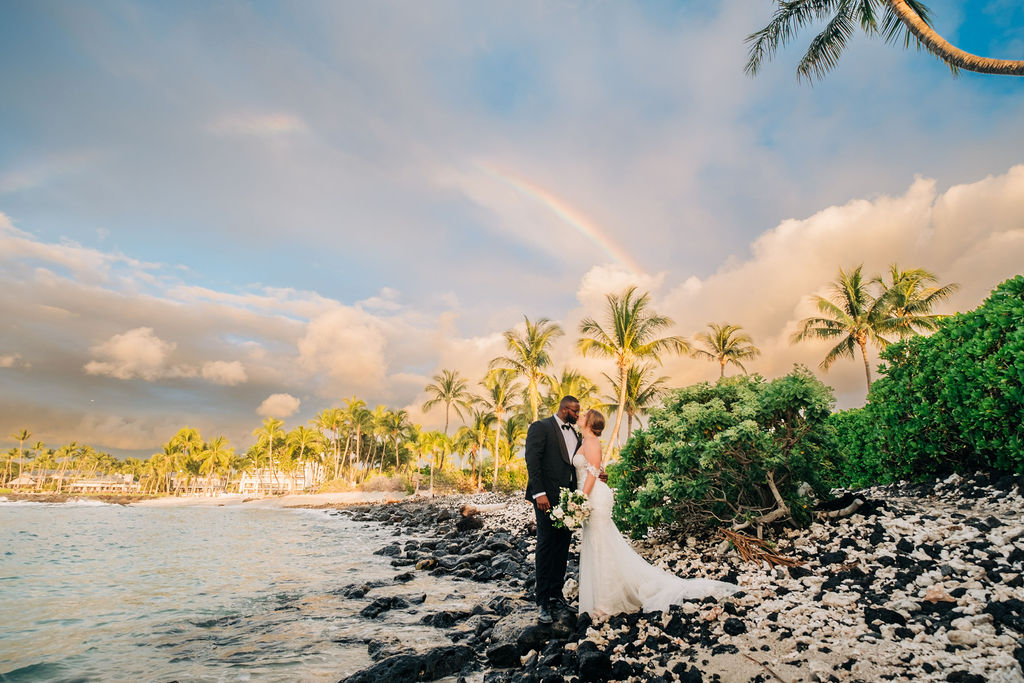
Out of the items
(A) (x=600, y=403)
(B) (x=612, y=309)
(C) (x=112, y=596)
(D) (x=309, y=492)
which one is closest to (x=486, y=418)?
(A) (x=600, y=403)

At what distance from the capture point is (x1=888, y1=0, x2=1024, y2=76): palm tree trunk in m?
11.8

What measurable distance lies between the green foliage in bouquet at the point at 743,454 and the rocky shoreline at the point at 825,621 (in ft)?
1.65

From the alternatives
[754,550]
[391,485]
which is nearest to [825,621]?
[754,550]

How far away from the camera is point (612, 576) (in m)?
5.49

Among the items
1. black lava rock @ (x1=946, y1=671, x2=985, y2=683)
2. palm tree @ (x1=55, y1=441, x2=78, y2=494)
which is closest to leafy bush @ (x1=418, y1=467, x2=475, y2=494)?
black lava rock @ (x1=946, y1=671, x2=985, y2=683)

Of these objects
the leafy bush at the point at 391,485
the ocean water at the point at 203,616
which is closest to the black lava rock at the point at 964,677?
the ocean water at the point at 203,616

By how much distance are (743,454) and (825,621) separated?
2.33 meters

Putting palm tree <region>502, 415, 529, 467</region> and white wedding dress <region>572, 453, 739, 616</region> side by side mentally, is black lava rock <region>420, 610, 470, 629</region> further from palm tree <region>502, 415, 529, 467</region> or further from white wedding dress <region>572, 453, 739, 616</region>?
palm tree <region>502, 415, 529, 467</region>

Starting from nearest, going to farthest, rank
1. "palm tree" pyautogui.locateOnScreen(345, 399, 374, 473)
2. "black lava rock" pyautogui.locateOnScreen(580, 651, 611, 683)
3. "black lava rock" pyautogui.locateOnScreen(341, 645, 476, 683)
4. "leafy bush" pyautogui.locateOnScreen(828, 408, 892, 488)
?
1. "black lava rock" pyautogui.locateOnScreen(580, 651, 611, 683)
2. "black lava rock" pyautogui.locateOnScreen(341, 645, 476, 683)
3. "leafy bush" pyautogui.locateOnScreen(828, 408, 892, 488)
4. "palm tree" pyautogui.locateOnScreen(345, 399, 374, 473)

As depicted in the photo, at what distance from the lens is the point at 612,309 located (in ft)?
109

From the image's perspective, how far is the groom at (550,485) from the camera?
592 centimetres

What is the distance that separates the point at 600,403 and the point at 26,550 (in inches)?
1402

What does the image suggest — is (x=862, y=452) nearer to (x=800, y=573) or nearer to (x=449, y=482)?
(x=800, y=573)

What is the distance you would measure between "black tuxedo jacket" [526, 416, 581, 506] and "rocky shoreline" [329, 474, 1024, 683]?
140 cm
